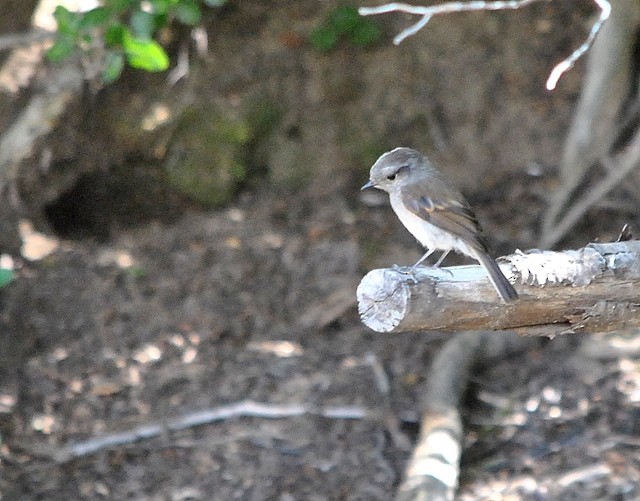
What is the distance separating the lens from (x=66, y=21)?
546 centimetres

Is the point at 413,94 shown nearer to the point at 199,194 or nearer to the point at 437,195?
the point at 199,194

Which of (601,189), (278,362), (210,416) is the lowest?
(278,362)

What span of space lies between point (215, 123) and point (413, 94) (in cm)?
178

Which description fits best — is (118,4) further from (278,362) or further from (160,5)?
(278,362)

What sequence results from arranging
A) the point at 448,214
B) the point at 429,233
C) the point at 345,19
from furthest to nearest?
the point at 345,19, the point at 429,233, the point at 448,214

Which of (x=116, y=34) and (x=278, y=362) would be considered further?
(x=278, y=362)

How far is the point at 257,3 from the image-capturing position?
7.64 metres

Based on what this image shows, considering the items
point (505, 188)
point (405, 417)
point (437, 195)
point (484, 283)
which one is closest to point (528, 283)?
point (484, 283)

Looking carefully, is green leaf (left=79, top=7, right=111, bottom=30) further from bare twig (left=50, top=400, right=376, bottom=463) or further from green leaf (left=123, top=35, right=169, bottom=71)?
bare twig (left=50, top=400, right=376, bottom=463)

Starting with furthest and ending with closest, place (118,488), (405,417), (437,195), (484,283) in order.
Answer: (405,417) → (118,488) → (437,195) → (484,283)

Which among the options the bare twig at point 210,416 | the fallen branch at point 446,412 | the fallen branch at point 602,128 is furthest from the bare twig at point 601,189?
the bare twig at point 210,416

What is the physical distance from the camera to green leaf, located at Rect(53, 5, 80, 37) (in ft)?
17.9

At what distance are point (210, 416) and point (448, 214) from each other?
2.40 m

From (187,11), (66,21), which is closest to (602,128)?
(187,11)
